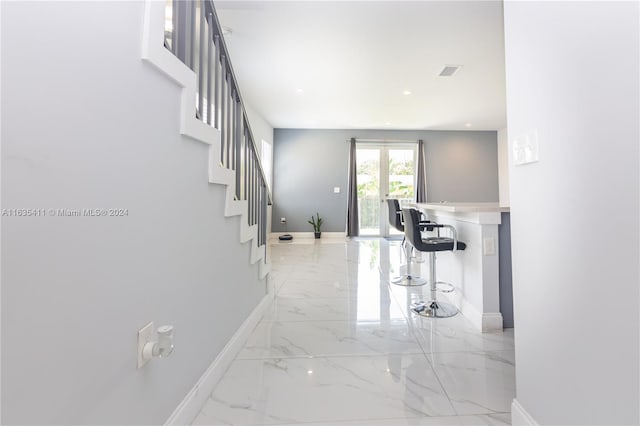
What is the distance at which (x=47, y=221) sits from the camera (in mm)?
596

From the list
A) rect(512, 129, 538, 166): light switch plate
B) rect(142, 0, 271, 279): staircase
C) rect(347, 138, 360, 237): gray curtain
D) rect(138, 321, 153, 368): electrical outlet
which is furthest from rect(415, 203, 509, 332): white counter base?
rect(347, 138, 360, 237): gray curtain

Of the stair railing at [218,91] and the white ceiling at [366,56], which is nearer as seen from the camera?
the stair railing at [218,91]

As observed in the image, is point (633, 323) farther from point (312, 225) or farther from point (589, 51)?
point (312, 225)

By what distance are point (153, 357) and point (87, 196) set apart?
58 cm

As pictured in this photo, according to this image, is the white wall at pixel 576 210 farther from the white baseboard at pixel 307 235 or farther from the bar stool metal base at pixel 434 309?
the white baseboard at pixel 307 235

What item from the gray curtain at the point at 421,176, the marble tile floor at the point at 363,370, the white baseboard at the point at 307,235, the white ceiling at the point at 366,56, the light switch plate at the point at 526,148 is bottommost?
the marble tile floor at the point at 363,370

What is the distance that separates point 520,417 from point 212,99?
81.4 inches

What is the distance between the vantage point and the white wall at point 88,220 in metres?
0.55

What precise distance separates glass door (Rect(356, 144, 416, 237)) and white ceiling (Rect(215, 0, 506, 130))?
4.63 ft

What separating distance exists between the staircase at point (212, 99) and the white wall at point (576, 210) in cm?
130

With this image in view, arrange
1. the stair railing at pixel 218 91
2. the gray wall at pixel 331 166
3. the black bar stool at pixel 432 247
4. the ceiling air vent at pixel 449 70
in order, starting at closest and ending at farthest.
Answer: the stair railing at pixel 218 91 → the black bar stool at pixel 432 247 → the ceiling air vent at pixel 449 70 → the gray wall at pixel 331 166

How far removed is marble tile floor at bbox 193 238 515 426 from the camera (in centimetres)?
116

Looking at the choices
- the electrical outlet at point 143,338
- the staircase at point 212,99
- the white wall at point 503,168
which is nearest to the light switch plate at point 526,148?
the staircase at point 212,99

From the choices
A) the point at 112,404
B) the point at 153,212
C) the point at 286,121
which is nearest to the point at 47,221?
the point at 153,212
